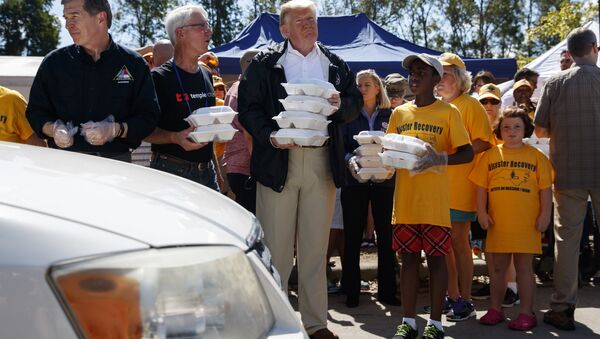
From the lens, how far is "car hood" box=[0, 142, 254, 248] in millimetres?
1861

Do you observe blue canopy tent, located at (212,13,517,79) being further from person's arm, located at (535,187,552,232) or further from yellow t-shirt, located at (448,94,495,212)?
person's arm, located at (535,187,552,232)

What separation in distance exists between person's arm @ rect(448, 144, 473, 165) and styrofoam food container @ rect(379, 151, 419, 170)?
0.42m

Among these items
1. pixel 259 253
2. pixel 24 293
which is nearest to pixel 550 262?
pixel 259 253

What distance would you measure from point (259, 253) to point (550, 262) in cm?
555

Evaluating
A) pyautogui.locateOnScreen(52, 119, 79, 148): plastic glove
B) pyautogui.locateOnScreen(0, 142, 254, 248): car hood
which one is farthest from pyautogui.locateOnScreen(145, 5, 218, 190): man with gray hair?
pyautogui.locateOnScreen(0, 142, 254, 248): car hood

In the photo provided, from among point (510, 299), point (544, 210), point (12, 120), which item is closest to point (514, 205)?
point (544, 210)

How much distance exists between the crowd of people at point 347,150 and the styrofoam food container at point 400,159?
61 millimetres

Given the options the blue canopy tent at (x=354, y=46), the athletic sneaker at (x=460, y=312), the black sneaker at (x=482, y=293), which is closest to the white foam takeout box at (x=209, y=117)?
the athletic sneaker at (x=460, y=312)

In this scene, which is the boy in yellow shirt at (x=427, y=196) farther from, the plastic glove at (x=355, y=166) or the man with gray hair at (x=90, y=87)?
the man with gray hair at (x=90, y=87)

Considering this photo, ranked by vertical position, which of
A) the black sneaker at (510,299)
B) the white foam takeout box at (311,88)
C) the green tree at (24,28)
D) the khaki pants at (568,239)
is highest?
the green tree at (24,28)

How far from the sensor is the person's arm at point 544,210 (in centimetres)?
545

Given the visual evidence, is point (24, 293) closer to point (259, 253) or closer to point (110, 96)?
point (259, 253)

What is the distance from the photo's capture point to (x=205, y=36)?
4652mm

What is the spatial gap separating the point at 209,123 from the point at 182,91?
1.66ft
